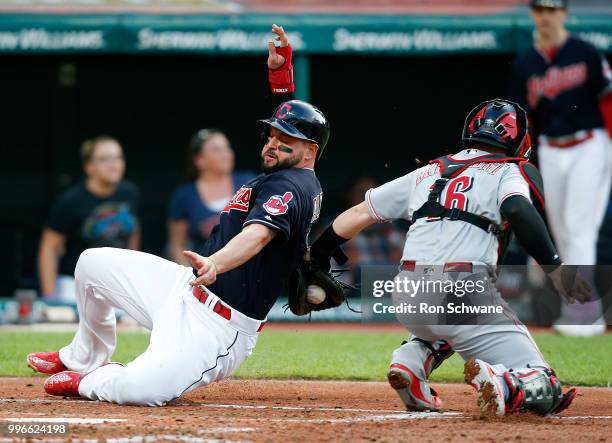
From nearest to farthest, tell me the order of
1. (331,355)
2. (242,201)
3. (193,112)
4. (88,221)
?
(242,201) < (331,355) < (88,221) < (193,112)

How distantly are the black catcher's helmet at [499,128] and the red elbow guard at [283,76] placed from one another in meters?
1.00

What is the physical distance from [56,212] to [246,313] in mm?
5077

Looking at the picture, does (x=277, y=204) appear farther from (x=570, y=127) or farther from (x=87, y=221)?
(x=87, y=221)

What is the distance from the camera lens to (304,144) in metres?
5.10

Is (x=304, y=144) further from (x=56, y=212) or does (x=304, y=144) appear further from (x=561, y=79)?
(x=56, y=212)

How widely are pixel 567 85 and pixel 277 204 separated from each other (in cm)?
466

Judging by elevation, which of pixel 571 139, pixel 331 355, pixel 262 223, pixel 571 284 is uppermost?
pixel 571 139

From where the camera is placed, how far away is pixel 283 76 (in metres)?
5.57

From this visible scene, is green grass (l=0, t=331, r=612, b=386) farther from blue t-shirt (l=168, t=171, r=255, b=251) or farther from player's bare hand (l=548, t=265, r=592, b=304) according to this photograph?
player's bare hand (l=548, t=265, r=592, b=304)

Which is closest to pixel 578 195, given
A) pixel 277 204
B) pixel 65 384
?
pixel 277 204

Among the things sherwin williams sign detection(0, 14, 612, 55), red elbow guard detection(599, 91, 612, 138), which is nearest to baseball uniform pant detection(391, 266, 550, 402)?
red elbow guard detection(599, 91, 612, 138)

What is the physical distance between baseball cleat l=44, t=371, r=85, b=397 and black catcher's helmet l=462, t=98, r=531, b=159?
198cm

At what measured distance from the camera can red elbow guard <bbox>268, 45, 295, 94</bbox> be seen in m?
5.54

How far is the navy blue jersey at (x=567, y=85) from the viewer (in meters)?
8.64
